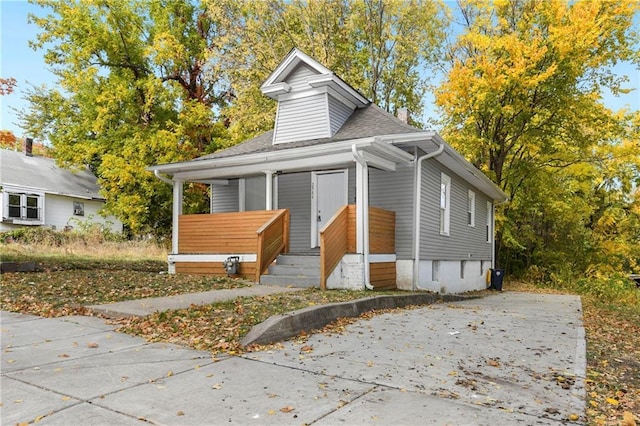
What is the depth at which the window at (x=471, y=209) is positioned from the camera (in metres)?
17.0

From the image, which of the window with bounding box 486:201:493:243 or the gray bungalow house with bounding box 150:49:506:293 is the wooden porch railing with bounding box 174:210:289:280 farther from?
the window with bounding box 486:201:493:243

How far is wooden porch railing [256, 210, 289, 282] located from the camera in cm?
1096

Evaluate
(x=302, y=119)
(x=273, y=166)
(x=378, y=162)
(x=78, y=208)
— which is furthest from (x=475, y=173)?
(x=78, y=208)

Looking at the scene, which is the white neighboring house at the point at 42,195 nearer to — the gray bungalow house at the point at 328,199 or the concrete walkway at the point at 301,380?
the gray bungalow house at the point at 328,199

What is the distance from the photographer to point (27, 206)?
90.0ft

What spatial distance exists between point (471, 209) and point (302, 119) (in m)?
7.52

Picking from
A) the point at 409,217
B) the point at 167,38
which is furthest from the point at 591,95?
the point at 167,38

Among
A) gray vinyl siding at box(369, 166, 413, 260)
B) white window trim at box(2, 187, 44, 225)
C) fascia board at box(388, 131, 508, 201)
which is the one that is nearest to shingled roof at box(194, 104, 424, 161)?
fascia board at box(388, 131, 508, 201)

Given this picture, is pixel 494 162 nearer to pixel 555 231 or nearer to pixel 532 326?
pixel 555 231

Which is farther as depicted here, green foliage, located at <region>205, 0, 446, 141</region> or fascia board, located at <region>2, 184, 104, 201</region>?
fascia board, located at <region>2, 184, 104, 201</region>

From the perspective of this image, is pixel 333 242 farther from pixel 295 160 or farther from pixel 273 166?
pixel 273 166

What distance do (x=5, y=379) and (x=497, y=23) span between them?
77.3ft

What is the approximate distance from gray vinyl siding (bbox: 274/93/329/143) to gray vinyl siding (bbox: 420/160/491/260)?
3.07 m

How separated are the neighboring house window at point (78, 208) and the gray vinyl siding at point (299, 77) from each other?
72.1 ft
